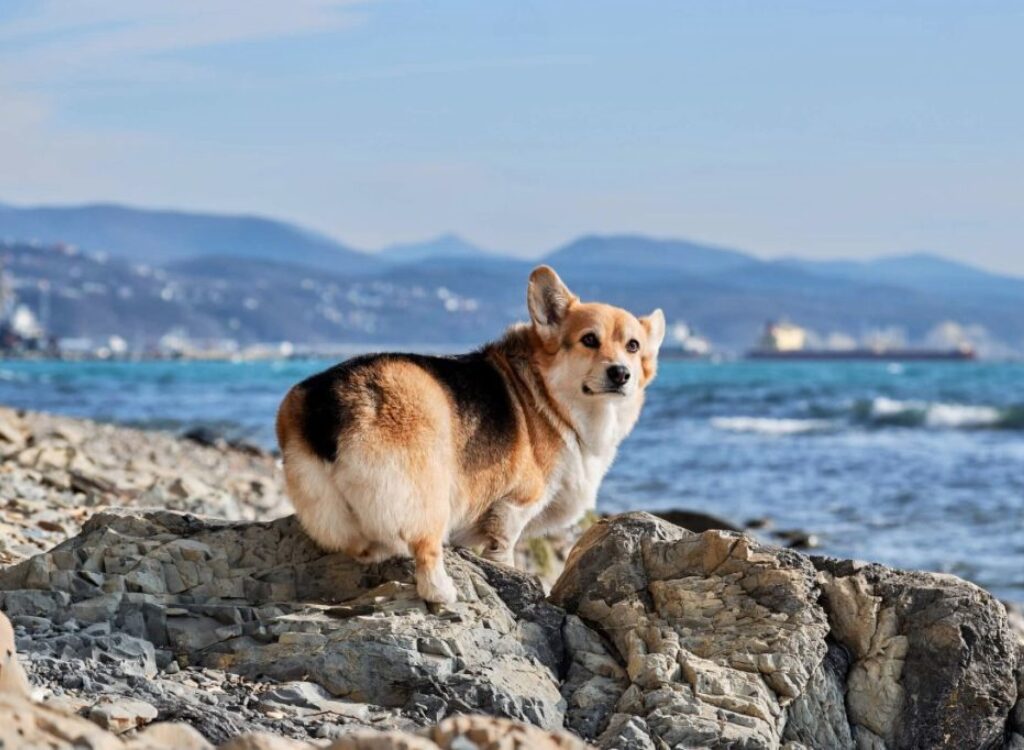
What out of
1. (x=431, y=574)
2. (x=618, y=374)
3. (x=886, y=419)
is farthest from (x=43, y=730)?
(x=886, y=419)

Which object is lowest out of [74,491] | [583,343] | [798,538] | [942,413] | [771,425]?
[771,425]

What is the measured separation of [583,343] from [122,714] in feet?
9.12

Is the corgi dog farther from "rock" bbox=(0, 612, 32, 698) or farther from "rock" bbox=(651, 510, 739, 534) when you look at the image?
"rock" bbox=(651, 510, 739, 534)

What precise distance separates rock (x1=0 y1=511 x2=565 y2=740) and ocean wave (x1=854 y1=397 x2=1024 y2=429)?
33529 mm

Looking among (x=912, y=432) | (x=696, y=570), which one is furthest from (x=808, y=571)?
(x=912, y=432)

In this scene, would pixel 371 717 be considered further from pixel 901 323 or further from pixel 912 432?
pixel 901 323

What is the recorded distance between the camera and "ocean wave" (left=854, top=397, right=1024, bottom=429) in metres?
38.9

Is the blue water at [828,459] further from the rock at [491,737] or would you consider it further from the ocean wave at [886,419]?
the rock at [491,737]

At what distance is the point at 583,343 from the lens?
671 centimetres

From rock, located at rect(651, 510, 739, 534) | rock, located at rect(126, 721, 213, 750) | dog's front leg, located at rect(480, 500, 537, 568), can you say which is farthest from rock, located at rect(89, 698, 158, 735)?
rock, located at rect(651, 510, 739, 534)

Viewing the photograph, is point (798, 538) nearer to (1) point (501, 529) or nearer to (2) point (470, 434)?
(1) point (501, 529)

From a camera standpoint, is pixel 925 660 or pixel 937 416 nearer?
pixel 925 660

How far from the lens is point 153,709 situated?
5059 mm

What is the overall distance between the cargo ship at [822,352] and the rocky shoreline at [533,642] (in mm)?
127014
